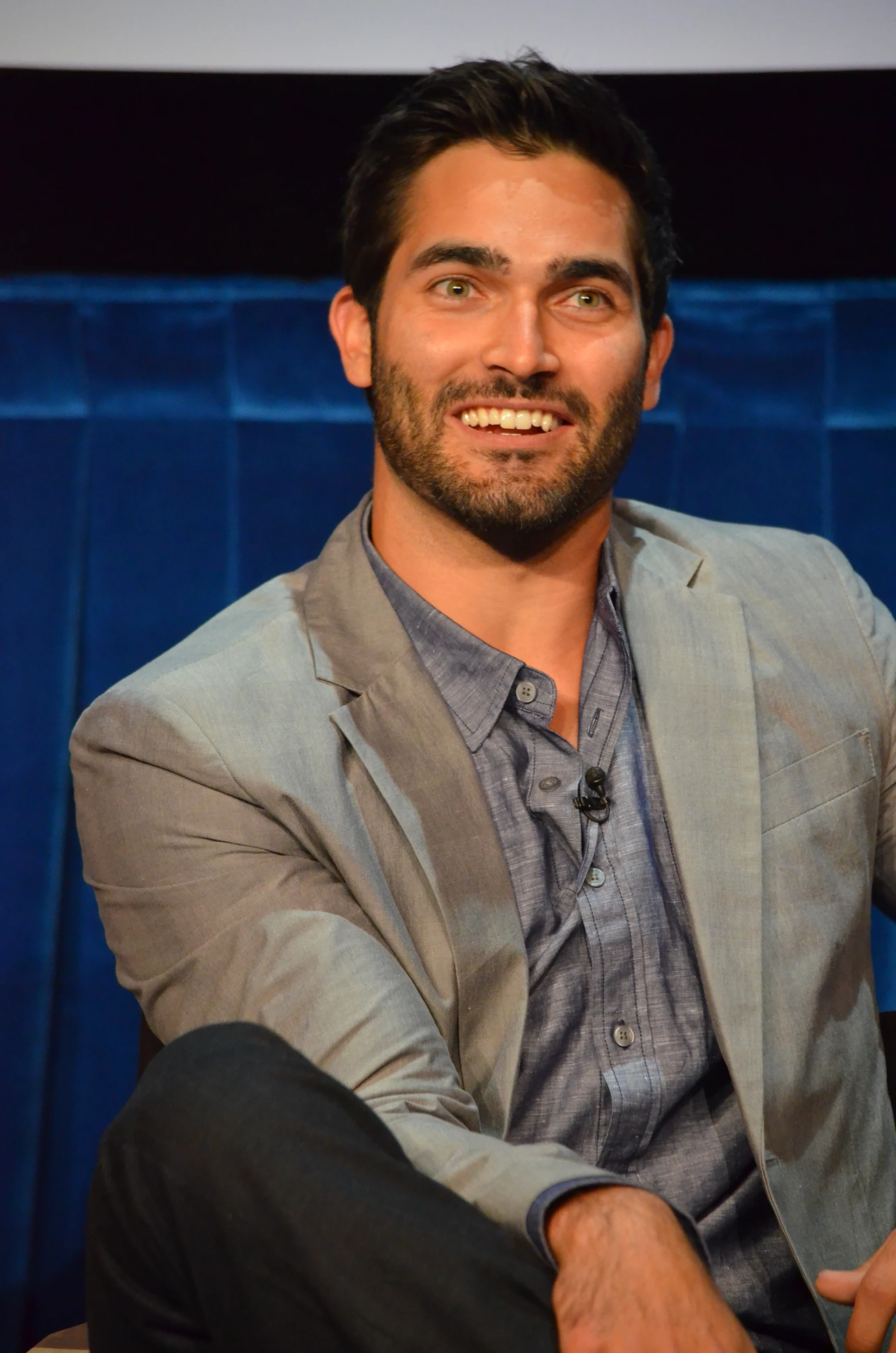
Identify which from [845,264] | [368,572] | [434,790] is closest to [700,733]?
[434,790]

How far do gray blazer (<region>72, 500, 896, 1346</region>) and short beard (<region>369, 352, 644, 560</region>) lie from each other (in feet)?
0.49

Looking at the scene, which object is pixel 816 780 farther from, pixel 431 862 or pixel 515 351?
pixel 515 351

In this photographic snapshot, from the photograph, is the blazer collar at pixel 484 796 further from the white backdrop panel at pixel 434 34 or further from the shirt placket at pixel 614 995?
the white backdrop panel at pixel 434 34

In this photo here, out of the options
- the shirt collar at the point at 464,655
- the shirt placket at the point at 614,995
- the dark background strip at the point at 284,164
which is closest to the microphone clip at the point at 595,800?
the shirt placket at the point at 614,995

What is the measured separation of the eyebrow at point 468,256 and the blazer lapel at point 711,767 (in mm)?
418

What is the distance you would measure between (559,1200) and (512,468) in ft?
3.06

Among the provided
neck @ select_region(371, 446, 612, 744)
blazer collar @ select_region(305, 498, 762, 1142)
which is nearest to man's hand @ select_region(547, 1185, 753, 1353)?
blazer collar @ select_region(305, 498, 762, 1142)

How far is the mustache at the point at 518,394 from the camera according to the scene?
6.04 feet

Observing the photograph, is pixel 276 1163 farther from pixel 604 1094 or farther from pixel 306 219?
pixel 306 219

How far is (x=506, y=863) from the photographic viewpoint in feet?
5.47

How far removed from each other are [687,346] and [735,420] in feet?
0.50

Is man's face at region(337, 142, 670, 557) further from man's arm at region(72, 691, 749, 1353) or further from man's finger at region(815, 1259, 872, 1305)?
man's finger at region(815, 1259, 872, 1305)

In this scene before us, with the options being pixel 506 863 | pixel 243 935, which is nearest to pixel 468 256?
pixel 506 863

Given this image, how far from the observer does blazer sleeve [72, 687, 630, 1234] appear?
1.43m
